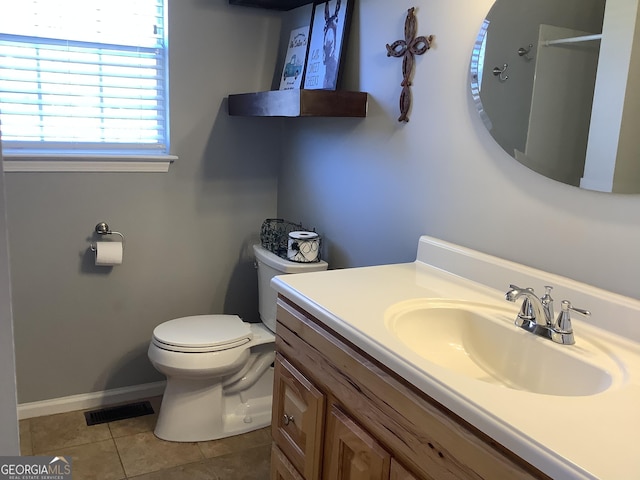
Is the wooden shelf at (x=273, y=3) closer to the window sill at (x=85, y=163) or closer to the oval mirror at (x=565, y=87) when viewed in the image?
the window sill at (x=85, y=163)

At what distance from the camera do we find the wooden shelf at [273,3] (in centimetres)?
258

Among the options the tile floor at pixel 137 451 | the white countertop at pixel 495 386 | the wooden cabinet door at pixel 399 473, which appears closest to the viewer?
the white countertop at pixel 495 386

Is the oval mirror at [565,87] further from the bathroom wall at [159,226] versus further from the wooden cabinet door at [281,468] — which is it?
the bathroom wall at [159,226]

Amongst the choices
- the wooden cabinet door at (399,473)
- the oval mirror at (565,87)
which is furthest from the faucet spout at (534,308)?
the wooden cabinet door at (399,473)

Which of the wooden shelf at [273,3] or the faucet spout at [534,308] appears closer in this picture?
the faucet spout at [534,308]

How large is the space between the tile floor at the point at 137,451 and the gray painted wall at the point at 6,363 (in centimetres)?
165

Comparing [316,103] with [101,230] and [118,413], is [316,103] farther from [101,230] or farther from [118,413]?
[118,413]

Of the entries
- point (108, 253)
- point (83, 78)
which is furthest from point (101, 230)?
point (83, 78)

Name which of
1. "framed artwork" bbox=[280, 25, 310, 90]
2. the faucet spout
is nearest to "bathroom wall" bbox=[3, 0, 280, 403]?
"framed artwork" bbox=[280, 25, 310, 90]

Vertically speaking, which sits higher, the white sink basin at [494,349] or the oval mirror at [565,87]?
the oval mirror at [565,87]

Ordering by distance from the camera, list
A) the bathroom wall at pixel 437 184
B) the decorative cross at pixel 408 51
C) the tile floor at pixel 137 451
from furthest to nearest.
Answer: the tile floor at pixel 137 451, the decorative cross at pixel 408 51, the bathroom wall at pixel 437 184

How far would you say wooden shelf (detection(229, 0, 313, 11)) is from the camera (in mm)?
2576

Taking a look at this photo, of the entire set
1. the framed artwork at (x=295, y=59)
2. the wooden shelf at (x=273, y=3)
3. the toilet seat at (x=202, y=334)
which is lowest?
the toilet seat at (x=202, y=334)

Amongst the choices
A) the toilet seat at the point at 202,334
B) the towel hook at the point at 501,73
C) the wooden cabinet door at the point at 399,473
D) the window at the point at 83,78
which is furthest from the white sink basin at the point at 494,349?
the window at the point at 83,78
